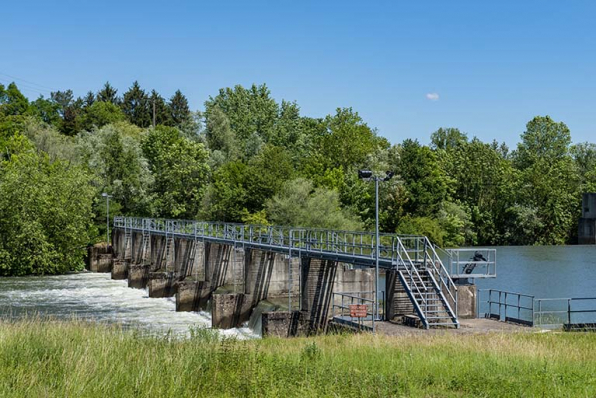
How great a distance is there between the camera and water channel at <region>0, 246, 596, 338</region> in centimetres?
3947

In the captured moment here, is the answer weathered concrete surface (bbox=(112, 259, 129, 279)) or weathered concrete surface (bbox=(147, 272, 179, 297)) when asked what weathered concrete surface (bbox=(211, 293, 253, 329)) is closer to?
weathered concrete surface (bbox=(147, 272, 179, 297))

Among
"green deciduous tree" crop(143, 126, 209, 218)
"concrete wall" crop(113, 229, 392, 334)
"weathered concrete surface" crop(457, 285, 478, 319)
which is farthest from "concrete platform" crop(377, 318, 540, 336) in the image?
"green deciduous tree" crop(143, 126, 209, 218)

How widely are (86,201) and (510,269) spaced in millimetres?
38361

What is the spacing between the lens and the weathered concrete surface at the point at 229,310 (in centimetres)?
3688

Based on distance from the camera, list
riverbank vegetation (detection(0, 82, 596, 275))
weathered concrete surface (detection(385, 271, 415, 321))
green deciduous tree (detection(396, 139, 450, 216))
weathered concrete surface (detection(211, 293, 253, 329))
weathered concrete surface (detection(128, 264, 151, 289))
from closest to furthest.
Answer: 1. weathered concrete surface (detection(385, 271, 415, 321))
2. weathered concrete surface (detection(211, 293, 253, 329))
3. weathered concrete surface (detection(128, 264, 151, 289))
4. riverbank vegetation (detection(0, 82, 596, 275))
5. green deciduous tree (detection(396, 139, 450, 216))

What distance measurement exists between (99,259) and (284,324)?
143 feet

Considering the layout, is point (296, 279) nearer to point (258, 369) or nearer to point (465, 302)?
point (465, 302)

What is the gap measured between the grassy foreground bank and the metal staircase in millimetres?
6536

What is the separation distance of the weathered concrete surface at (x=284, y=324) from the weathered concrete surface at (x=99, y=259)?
4277 centimetres

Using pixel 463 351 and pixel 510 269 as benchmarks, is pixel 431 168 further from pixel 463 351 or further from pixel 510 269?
pixel 463 351

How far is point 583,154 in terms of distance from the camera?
126m

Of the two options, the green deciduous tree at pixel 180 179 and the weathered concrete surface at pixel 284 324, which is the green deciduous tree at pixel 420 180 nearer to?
the green deciduous tree at pixel 180 179

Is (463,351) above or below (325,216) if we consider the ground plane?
below

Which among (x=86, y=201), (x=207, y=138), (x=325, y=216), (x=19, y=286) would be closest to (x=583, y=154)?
(x=207, y=138)
